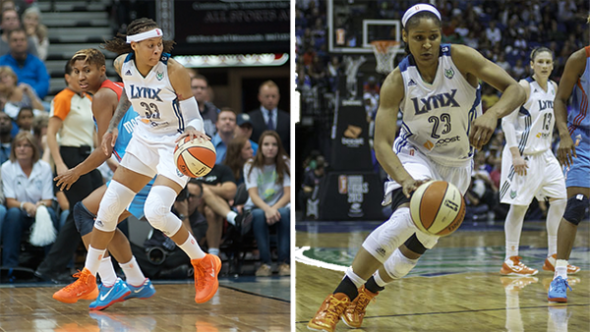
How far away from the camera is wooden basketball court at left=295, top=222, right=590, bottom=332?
4168 mm

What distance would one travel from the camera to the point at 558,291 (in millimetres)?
4879

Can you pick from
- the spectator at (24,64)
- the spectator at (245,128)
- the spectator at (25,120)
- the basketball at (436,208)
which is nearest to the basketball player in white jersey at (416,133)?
the basketball at (436,208)

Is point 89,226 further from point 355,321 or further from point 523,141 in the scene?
point 523,141

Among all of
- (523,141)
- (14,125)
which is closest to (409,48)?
(523,141)

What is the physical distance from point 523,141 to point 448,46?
10.3ft

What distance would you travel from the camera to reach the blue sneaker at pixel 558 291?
15.9ft

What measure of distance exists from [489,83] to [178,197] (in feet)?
11.7

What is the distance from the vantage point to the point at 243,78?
48.6 feet

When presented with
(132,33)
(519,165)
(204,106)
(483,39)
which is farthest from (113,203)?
(483,39)

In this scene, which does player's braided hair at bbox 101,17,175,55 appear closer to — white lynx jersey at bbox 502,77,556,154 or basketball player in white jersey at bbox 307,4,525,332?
basketball player in white jersey at bbox 307,4,525,332

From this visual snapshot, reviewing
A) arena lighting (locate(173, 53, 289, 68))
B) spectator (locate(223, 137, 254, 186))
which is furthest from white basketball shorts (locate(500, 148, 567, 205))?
arena lighting (locate(173, 53, 289, 68))

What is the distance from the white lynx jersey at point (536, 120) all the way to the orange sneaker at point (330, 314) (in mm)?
3535

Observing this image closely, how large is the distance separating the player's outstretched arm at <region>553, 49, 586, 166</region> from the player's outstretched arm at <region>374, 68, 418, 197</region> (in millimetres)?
1756

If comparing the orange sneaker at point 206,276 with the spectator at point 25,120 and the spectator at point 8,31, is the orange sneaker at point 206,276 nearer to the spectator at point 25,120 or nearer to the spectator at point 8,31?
the spectator at point 25,120
